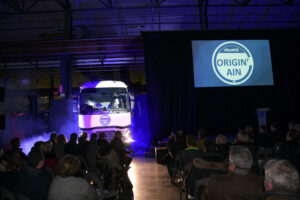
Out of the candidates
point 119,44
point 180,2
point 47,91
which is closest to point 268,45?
point 180,2

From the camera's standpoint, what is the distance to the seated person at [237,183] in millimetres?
2016

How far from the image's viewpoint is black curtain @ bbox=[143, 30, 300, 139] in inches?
374

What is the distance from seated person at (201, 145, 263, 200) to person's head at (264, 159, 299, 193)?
1.19 ft

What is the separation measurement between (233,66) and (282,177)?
804cm

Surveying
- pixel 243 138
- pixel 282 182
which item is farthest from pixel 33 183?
pixel 243 138

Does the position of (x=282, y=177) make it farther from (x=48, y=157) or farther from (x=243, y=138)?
(x=48, y=157)

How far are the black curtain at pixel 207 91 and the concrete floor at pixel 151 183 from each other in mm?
2209

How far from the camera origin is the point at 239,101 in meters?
9.92

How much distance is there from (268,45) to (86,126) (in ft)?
26.1

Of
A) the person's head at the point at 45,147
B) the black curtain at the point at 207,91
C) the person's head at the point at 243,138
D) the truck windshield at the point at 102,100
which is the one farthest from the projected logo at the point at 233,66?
the person's head at the point at 45,147

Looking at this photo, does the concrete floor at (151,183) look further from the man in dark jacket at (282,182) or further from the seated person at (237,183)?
the man in dark jacket at (282,182)

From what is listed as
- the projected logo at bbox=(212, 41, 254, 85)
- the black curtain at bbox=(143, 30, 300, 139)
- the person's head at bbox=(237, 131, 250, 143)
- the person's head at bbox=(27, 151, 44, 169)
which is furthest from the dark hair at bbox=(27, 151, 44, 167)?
the projected logo at bbox=(212, 41, 254, 85)

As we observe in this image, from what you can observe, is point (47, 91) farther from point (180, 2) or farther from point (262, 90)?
point (262, 90)

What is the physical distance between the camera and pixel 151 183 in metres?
5.51
